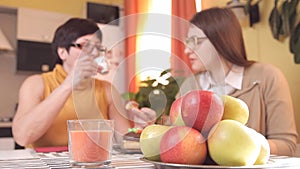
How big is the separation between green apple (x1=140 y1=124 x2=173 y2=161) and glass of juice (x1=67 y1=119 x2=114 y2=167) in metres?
0.10

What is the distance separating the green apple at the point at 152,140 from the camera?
1.78 feet

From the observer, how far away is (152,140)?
21.6 inches

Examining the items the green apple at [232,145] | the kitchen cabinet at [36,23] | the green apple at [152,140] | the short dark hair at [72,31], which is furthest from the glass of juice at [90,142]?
the kitchen cabinet at [36,23]

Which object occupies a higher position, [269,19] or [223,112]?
[269,19]

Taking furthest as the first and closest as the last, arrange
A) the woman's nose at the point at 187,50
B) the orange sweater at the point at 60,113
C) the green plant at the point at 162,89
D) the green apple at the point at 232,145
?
the orange sweater at the point at 60,113 → the woman's nose at the point at 187,50 → the green plant at the point at 162,89 → the green apple at the point at 232,145

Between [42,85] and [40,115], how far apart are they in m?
0.21

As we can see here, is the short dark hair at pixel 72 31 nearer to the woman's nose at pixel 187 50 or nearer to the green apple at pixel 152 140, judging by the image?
the woman's nose at pixel 187 50

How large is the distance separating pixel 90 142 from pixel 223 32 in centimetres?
94

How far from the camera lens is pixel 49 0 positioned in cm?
326

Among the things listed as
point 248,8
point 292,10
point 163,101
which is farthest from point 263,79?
point 163,101

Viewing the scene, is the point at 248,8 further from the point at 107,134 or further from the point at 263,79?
the point at 107,134

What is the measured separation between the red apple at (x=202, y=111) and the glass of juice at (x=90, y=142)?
0.65 ft

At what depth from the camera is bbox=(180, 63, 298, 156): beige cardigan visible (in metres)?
1.24

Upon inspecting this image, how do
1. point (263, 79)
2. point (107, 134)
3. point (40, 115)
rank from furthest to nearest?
point (263, 79) → point (40, 115) → point (107, 134)
